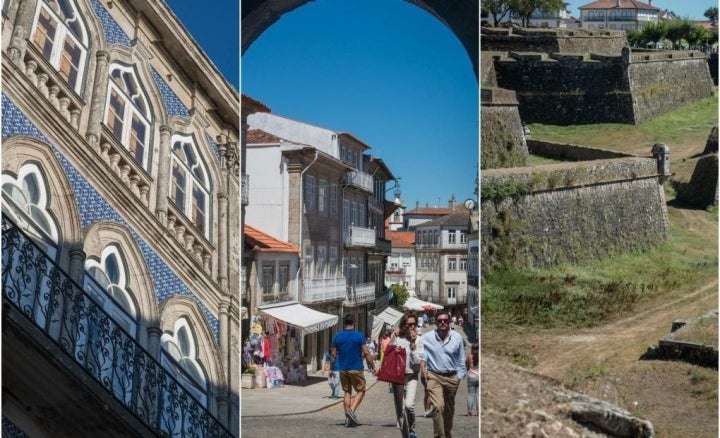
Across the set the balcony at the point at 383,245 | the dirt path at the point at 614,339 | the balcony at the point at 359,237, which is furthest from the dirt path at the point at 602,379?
the balcony at the point at 359,237

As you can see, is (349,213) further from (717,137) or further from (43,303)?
(717,137)

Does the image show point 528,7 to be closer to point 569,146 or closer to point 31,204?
point 569,146

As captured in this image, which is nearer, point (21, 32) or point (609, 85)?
point (21, 32)

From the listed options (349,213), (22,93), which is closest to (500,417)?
(349,213)

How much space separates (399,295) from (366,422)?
682 mm

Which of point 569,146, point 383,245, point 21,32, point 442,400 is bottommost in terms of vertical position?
point 442,400

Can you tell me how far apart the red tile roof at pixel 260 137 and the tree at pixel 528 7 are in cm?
151

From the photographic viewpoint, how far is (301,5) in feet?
19.9

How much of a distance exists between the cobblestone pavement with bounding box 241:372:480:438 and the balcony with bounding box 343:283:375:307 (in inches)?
17.0

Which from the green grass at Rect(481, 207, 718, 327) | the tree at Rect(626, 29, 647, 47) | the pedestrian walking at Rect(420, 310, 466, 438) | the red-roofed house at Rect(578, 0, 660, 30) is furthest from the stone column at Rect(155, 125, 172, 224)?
the tree at Rect(626, 29, 647, 47)

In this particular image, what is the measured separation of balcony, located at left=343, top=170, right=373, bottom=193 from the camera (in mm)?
5949

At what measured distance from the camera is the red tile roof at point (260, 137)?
599 cm

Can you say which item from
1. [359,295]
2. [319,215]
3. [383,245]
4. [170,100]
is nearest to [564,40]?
[383,245]

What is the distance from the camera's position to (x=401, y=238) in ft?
20.0
